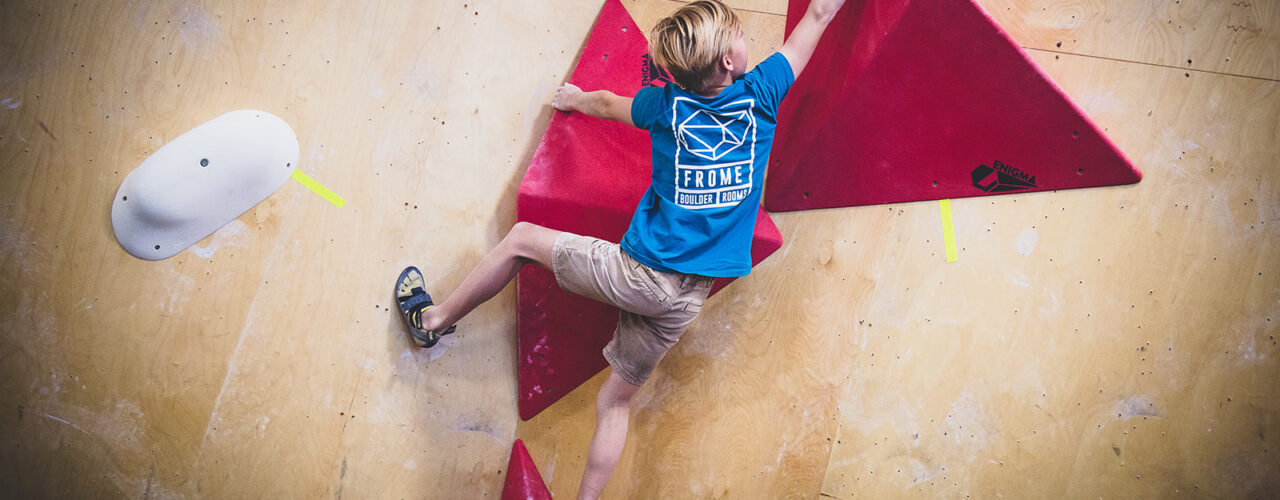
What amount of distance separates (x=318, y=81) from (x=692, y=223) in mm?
1158

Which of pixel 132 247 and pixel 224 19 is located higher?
pixel 224 19

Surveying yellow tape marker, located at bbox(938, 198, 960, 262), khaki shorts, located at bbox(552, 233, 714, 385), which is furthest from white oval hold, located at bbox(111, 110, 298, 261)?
yellow tape marker, located at bbox(938, 198, 960, 262)

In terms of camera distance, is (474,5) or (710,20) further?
(474,5)

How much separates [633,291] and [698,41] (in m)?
0.57

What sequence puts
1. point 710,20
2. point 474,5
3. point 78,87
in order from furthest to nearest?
point 474,5, point 78,87, point 710,20

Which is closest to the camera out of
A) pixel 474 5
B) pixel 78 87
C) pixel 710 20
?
pixel 710 20

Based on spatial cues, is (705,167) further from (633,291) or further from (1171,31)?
(1171,31)

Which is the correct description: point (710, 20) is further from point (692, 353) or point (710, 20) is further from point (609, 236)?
point (692, 353)

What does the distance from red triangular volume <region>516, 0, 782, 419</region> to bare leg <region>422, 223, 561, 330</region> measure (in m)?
0.18

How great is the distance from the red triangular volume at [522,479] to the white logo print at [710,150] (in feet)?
3.02

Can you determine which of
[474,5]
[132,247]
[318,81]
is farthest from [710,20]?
[132,247]

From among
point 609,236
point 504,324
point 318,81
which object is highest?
point 318,81

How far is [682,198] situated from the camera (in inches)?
59.7

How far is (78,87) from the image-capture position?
5.87 ft
